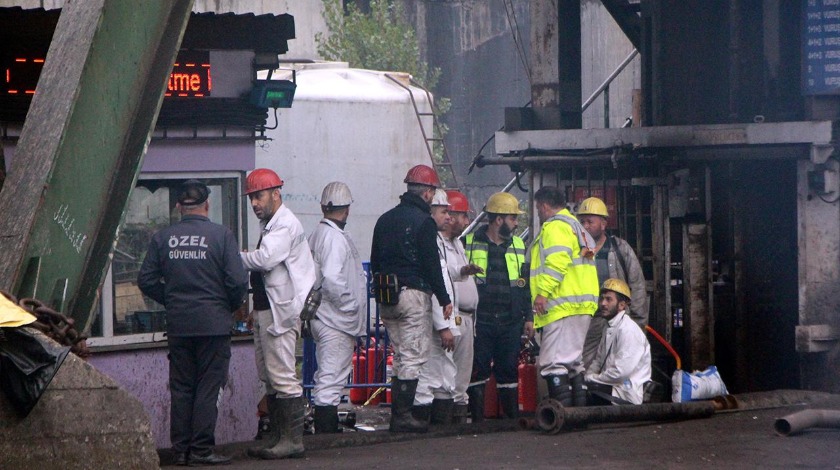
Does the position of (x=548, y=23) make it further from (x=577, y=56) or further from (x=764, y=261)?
Answer: (x=764, y=261)

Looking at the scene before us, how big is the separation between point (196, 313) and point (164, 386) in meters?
1.40

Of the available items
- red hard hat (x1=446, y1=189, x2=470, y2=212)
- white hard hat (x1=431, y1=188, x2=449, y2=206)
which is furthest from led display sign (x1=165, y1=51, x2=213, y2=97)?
red hard hat (x1=446, y1=189, x2=470, y2=212)

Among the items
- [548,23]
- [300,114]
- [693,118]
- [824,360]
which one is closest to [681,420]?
[824,360]

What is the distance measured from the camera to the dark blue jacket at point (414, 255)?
9688 millimetres

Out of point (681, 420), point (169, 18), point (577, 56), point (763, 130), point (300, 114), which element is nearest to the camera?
point (169, 18)

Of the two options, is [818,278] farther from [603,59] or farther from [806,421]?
[603,59]

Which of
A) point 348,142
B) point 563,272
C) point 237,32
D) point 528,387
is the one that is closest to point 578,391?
point 563,272

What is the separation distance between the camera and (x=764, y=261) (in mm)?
13062

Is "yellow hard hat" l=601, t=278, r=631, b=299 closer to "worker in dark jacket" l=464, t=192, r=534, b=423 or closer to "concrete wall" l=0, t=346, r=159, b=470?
"worker in dark jacket" l=464, t=192, r=534, b=423

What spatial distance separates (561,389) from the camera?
33.2 feet

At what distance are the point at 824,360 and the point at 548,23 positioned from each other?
4.62 m

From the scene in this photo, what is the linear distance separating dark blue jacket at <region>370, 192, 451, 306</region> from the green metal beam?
3323 mm

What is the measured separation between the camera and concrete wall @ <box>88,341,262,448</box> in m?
9.09

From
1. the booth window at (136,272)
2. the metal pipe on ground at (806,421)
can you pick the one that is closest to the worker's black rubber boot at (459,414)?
the booth window at (136,272)
